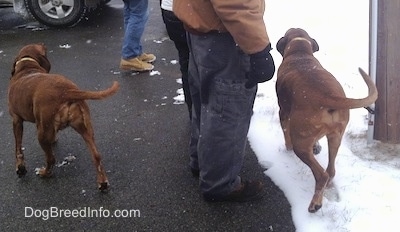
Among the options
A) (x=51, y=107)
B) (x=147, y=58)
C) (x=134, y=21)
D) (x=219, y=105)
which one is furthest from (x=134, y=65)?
(x=219, y=105)

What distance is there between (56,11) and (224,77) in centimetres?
579

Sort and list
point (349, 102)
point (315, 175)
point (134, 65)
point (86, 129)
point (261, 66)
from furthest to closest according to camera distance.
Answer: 1. point (134, 65)
2. point (86, 129)
3. point (315, 175)
4. point (349, 102)
5. point (261, 66)

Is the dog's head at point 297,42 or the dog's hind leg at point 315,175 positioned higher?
the dog's head at point 297,42

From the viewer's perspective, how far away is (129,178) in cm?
392

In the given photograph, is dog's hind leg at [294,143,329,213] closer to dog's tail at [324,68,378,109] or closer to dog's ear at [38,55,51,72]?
dog's tail at [324,68,378,109]

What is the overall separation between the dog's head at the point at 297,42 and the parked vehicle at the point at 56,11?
4.91 metres

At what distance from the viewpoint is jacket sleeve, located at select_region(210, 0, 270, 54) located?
9.09 feet

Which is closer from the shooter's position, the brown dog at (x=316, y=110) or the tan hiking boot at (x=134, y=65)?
the brown dog at (x=316, y=110)

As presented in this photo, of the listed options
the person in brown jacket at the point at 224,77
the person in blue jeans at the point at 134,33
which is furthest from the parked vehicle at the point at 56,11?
the person in brown jacket at the point at 224,77

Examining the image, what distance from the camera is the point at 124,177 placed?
393 cm

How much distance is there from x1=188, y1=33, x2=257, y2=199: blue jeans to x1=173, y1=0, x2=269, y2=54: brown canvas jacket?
9 centimetres

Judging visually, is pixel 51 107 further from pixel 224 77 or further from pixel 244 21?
pixel 244 21

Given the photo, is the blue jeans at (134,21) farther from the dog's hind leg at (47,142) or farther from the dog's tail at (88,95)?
the dog's tail at (88,95)

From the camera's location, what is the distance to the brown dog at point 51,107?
3.49 m
